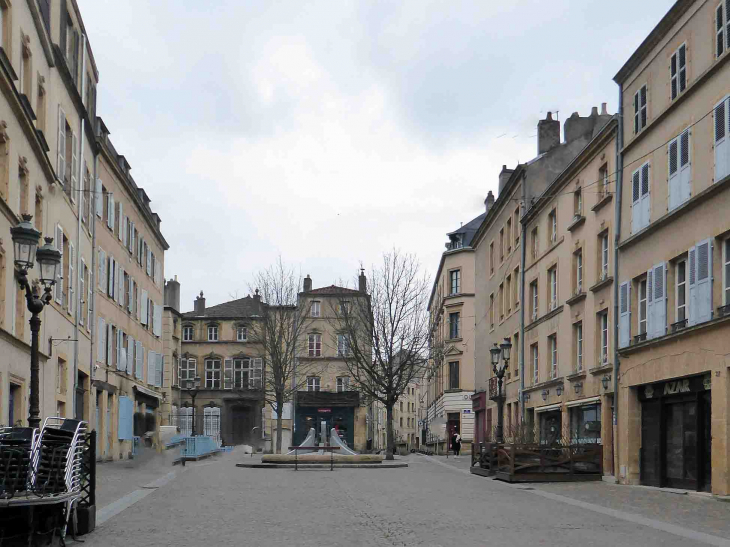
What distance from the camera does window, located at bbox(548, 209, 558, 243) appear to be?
36094 mm

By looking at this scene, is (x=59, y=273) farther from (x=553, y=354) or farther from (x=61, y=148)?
(x=553, y=354)

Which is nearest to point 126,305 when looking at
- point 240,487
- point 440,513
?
point 240,487

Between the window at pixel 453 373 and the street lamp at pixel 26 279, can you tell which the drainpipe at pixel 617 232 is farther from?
the window at pixel 453 373

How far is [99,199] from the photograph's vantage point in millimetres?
36281

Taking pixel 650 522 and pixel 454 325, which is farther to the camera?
pixel 454 325

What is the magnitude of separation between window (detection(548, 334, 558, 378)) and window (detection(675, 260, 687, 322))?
12.6 metres

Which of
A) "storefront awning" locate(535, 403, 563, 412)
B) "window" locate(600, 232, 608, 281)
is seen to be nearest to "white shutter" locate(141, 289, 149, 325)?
"storefront awning" locate(535, 403, 563, 412)

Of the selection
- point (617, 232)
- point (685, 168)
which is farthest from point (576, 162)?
point (685, 168)

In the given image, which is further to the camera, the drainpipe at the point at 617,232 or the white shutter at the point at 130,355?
the white shutter at the point at 130,355

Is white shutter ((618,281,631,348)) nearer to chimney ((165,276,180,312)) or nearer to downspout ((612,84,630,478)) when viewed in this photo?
downspout ((612,84,630,478))

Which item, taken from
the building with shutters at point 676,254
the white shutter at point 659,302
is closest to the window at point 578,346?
the building with shutters at point 676,254

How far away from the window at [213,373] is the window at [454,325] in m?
21.4

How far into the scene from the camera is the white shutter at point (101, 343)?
3569 centimetres

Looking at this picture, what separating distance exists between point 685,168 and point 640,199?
3269 millimetres
